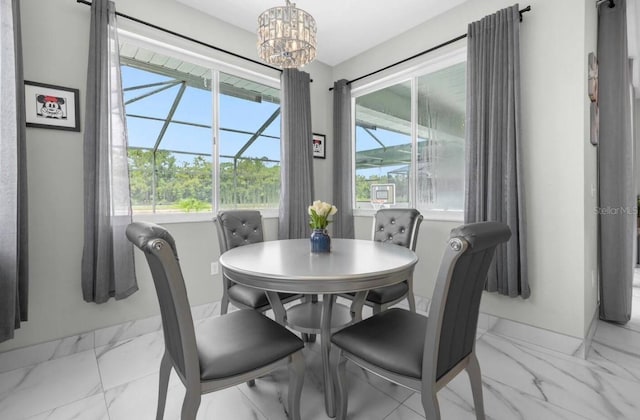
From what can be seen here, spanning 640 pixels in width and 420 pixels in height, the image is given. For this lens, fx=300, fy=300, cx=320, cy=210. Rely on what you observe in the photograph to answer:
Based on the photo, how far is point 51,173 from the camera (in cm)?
206

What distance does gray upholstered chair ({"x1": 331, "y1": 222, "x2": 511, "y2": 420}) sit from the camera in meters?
1.00

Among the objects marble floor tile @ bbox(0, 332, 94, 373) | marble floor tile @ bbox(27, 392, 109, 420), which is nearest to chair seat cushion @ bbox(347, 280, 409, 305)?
marble floor tile @ bbox(27, 392, 109, 420)

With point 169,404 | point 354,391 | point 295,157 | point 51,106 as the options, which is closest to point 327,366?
point 354,391

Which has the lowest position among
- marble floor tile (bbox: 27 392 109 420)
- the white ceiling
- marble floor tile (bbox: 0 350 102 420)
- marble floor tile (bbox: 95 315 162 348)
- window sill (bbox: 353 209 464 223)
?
marble floor tile (bbox: 27 392 109 420)

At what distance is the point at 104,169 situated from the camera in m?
2.13

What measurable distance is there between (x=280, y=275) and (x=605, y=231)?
274 centimetres

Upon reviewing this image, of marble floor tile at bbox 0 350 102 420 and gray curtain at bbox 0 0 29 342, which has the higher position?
gray curtain at bbox 0 0 29 342

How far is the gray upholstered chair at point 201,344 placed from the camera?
3.38 feet

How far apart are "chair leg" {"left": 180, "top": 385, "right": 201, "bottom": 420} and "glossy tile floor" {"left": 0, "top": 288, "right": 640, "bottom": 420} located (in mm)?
525

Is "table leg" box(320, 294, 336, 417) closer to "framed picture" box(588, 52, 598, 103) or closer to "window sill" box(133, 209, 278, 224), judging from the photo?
"window sill" box(133, 209, 278, 224)

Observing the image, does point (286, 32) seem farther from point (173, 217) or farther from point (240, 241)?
point (173, 217)

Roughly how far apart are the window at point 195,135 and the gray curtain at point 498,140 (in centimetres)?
197

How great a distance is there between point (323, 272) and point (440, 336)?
52 cm

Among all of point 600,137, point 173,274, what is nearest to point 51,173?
point 173,274
